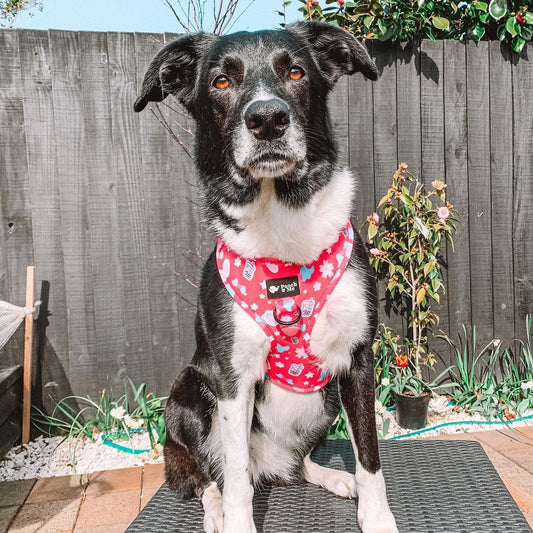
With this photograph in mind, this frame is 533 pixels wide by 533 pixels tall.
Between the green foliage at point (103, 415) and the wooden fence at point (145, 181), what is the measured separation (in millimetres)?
80

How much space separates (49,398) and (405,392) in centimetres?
197

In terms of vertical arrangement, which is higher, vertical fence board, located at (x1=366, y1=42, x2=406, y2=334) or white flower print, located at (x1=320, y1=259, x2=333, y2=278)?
vertical fence board, located at (x1=366, y1=42, x2=406, y2=334)

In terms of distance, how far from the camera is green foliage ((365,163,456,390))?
112 inches

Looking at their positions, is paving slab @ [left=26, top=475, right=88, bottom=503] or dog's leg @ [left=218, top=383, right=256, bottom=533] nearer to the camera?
dog's leg @ [left=218, top=383, right=256, bottom=533]

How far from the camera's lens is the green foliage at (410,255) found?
2855 millimetres

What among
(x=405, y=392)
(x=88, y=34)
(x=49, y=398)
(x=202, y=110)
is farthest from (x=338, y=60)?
(x=49, y=398)

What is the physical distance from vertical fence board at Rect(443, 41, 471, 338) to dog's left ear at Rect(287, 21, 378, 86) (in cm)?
170

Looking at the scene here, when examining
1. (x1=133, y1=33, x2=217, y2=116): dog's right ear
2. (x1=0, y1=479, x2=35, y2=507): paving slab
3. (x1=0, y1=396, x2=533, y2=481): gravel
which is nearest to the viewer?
(x1=133, y1=33, x2=217, y2=116): dog's right ear

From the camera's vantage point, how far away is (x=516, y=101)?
3236 mm

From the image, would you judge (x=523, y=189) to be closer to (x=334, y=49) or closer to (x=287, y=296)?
(x=334, y=49)

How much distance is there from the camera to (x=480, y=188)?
3221 mm

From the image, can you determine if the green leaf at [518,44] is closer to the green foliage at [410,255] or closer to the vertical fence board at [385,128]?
the vertical fence board at [385,128]

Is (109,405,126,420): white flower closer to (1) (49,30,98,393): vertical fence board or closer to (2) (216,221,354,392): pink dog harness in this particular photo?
(1) (49,30,98,393): vertical fence board

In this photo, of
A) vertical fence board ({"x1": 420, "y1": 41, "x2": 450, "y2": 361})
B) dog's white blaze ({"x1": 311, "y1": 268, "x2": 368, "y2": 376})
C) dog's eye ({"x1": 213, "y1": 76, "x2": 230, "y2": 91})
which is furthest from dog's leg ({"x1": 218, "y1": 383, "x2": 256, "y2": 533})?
vertical fence board ({"x1": 420, "y1": 41, "x2": 450, "y2": 361})
